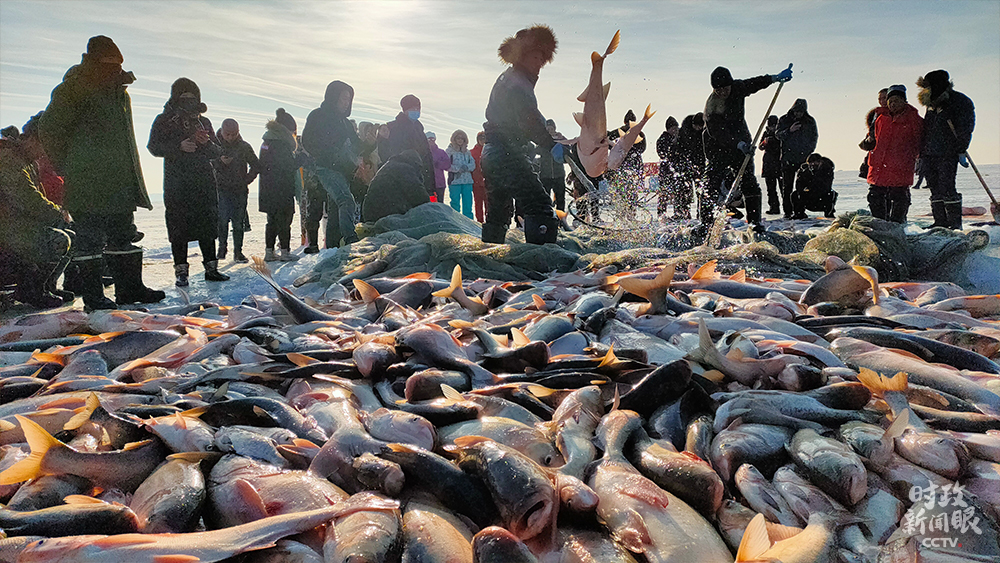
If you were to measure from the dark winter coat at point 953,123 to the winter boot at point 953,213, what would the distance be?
2.32 ft

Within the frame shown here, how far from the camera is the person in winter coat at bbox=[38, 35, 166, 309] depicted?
557cm

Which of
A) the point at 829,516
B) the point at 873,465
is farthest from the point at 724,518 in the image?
the point at 873,465

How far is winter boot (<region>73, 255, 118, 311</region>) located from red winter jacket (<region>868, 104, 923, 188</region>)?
1052 cm

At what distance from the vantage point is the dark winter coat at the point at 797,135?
12.8 meters

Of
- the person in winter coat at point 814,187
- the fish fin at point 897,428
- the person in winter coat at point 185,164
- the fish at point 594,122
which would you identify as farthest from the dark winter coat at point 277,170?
the person in winter coat at point 814,187

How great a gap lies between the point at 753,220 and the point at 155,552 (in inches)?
344

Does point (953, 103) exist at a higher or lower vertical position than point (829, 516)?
higher

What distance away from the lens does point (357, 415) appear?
2619 mm

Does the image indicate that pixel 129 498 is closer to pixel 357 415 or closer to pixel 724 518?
pixel 357 415

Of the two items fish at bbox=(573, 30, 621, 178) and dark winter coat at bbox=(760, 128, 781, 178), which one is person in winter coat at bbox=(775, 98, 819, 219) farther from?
fish at bbox=(573, 30, 621, 178)

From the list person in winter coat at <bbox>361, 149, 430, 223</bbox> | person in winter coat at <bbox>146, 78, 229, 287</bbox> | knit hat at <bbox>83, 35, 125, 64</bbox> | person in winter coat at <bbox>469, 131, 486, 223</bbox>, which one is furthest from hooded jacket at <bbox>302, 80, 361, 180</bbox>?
person in winter coat at <bbox>469, 131, 486, 223</bbox>

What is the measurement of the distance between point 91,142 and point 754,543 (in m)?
6.58

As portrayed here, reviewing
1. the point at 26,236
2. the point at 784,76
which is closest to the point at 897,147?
the point at 784,76

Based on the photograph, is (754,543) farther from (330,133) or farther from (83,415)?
(330,133)
